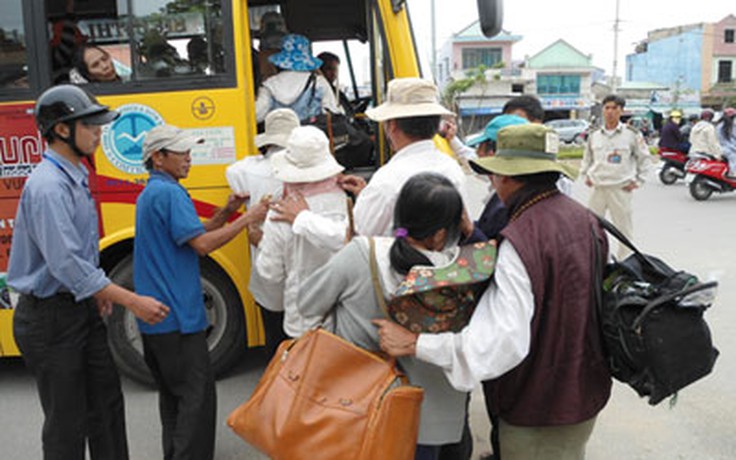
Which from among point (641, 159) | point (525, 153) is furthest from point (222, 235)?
point (641, 159)

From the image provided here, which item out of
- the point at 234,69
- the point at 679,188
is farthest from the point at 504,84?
the point at 234,69

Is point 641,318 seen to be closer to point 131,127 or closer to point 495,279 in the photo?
point 495,279

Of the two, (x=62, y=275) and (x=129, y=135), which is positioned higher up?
(x=129, y=135)

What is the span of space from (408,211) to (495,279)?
1.12ft

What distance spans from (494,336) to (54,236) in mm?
1792

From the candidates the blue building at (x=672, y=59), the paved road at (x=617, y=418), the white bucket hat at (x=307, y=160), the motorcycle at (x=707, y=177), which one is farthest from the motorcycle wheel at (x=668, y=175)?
the blue building at (x=672, y=59)

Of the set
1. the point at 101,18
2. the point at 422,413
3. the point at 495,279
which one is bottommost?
the point at 422,413

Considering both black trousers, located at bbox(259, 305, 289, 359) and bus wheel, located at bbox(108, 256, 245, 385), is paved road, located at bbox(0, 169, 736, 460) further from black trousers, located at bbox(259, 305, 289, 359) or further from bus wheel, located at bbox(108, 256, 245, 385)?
black trousers, located at bbox(259, 305, 289, 359)

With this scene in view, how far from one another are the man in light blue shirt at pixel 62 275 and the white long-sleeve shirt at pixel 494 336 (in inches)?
54.9

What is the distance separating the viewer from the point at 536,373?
6.23ft

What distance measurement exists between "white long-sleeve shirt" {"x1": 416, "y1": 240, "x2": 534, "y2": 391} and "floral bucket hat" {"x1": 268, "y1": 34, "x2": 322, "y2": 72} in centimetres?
267

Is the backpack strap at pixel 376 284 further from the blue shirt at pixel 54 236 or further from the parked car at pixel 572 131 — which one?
the parked car at pixel 572 131

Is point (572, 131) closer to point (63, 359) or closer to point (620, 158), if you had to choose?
point (620, 158)

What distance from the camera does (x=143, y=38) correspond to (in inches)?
144
